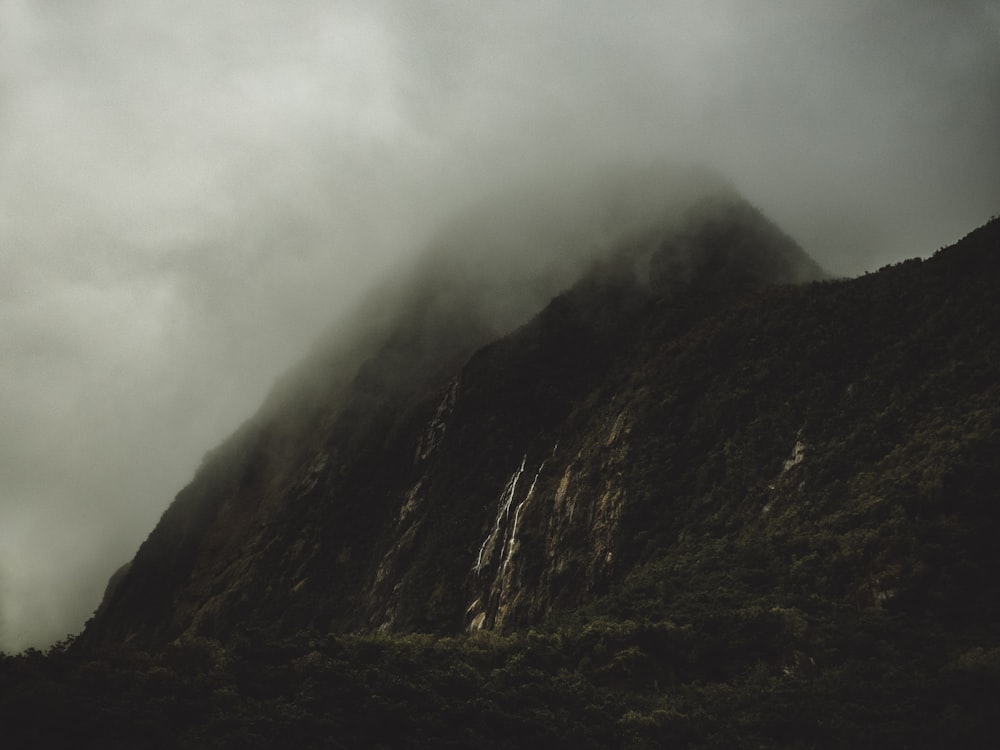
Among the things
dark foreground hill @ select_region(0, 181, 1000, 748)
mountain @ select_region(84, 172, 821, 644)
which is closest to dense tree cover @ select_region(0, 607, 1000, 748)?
dark foreground hill @ select_region(0, 181, 1000, 748)

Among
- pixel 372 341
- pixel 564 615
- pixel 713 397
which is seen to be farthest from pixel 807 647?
pixel 372 341

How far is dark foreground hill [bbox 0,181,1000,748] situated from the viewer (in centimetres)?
1791

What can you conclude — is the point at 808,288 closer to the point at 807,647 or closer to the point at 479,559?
the point at 479,559

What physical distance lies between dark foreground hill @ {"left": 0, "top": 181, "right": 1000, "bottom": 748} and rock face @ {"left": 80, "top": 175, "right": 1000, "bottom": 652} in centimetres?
23

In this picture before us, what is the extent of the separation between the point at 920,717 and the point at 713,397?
30.4 meters

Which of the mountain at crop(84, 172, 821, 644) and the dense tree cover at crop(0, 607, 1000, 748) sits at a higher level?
the mountain at crop(84, 172, 821, 644)

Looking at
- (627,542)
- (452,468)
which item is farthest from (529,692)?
(452,468)

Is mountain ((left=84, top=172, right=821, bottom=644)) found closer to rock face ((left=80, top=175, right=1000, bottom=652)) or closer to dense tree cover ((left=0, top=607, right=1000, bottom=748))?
rock face ((left=80, top=175, right=1000, bottom=652))

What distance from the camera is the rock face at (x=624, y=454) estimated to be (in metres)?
30.5

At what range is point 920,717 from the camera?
16672mm

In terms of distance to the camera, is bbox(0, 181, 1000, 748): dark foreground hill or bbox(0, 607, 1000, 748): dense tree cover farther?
bbox(0, 181, 1000, 748): dark foreground hill

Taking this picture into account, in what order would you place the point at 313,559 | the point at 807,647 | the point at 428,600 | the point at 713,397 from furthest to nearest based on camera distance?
the point at 313,559 < the point at 428,600 < the point at 713,397 < the point at 807,647

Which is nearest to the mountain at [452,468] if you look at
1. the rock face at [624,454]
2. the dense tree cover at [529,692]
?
the rock face at [624,454]

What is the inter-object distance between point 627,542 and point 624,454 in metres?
7.65
